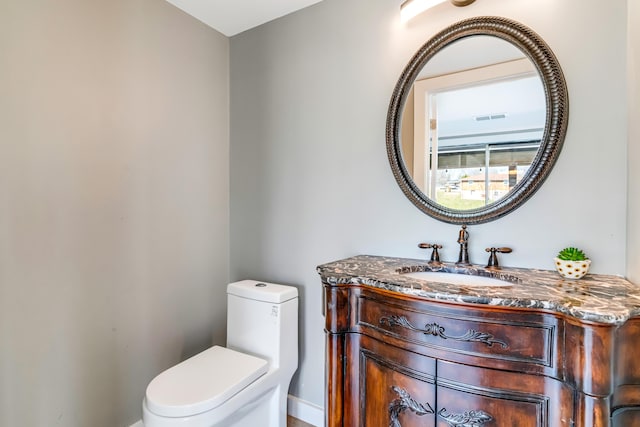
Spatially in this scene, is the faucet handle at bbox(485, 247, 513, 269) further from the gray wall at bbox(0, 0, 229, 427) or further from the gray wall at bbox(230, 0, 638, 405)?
the gray wall at bbox(0, 0, 229, 427)

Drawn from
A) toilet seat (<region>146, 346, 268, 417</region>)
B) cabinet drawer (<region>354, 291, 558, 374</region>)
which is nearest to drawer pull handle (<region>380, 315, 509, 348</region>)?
cabinet drawer (<region>354, 291, 558, 374</region>)

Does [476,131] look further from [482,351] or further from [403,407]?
[403,407]

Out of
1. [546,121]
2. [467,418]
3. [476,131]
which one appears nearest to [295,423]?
[467,418]

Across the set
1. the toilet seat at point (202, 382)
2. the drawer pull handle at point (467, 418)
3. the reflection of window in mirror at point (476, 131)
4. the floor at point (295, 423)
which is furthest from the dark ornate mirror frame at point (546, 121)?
the floor at point (295, 423)

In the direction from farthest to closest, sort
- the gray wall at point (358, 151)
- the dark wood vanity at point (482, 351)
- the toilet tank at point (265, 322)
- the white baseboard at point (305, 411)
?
the white baseboard at point (305, 411) → the toilet tank at point (265, 322) → the gray wall at point (358, 151) → the dark wood vanity at point (482, 351)

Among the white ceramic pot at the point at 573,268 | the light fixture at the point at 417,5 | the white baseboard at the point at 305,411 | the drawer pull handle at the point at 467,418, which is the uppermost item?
the light fixture at the point at 417,5

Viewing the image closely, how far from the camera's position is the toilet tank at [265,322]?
166cm

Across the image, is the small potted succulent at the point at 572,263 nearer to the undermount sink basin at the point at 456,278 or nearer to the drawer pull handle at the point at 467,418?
the undermount sink basin at the point at 456,278

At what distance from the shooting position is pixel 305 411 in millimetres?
1850

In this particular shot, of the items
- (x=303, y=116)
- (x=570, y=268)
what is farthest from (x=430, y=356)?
(x=303, y=116)

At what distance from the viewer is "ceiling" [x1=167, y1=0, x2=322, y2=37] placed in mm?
1831

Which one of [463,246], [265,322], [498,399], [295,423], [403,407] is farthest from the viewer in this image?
[295,423]

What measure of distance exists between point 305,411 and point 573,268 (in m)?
1.56

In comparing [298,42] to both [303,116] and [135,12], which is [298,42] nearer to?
[303,116]
